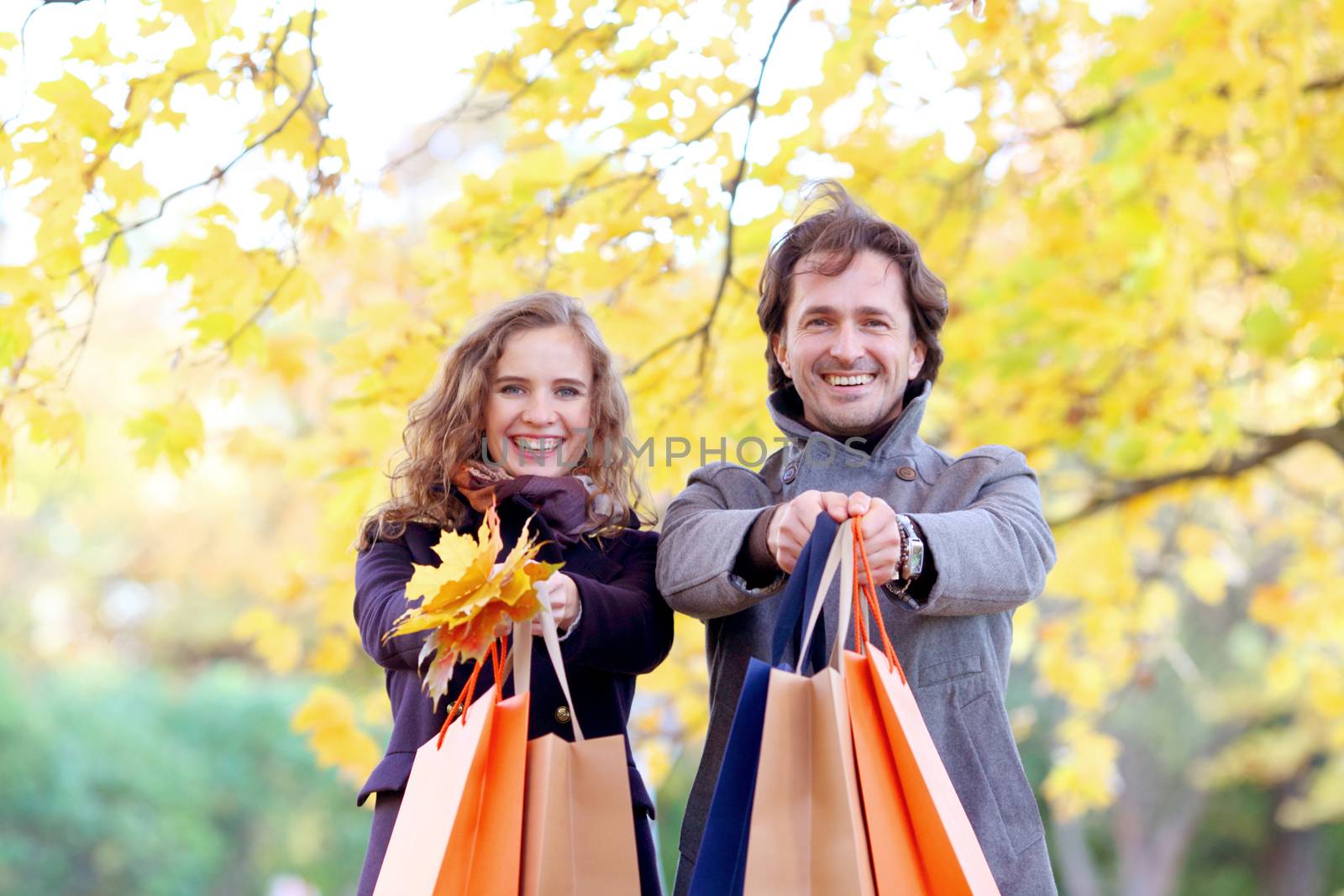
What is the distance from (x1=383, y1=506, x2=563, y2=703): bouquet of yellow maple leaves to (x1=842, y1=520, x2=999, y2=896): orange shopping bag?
0.41 metres

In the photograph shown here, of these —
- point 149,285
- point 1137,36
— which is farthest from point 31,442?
point 149,285

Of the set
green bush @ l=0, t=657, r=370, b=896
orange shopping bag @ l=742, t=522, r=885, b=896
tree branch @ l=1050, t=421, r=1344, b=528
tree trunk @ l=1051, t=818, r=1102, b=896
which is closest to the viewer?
orange shopping bag @ l=742, t=522, r=885, b=896

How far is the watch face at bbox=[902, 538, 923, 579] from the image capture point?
5.95 feet

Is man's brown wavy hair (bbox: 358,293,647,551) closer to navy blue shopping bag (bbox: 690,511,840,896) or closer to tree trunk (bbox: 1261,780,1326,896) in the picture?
navy blue shopping bag (bbox: 690,511,840,896)

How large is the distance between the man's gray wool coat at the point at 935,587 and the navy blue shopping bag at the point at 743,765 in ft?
0.52

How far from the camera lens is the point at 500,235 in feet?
10.7

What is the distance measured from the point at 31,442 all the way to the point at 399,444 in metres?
0.84

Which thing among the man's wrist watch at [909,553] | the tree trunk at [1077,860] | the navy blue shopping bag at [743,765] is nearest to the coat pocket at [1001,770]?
the man's wrist watch at [909,553]

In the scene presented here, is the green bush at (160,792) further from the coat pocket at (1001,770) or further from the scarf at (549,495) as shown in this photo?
the coat pocket at (1001,770)

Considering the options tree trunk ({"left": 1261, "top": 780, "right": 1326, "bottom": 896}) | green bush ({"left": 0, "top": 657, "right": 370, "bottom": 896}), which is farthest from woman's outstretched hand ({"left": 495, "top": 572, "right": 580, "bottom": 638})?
tree trunk ({"left": 1261, "top": 780, "right": 1326, "bottom": 896})

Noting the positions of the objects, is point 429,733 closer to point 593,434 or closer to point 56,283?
point 593,434

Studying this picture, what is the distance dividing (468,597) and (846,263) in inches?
31.5

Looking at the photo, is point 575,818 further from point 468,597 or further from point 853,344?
point 853,344

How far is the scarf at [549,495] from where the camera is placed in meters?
2.12
